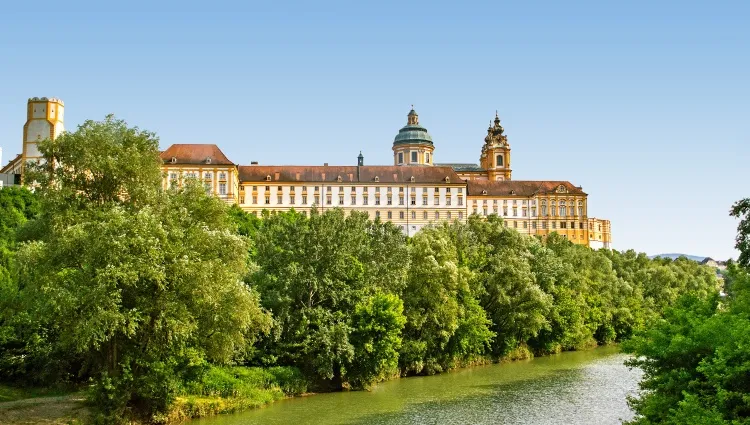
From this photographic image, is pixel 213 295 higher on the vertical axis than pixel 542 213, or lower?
lower

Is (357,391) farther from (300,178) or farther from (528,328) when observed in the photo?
(300,178)

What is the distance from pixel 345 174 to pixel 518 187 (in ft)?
99.7

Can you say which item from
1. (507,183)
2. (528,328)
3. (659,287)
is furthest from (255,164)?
Result: (528,328)

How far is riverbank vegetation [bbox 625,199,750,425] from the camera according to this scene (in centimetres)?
1727


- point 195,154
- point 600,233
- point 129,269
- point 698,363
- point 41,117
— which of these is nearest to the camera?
point 698,363

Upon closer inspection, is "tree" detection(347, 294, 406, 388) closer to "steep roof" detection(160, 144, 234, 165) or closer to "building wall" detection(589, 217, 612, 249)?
Result: "steep roof" detection(160, 144, 234, 165)

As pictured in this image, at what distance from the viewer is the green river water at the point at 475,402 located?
2934cm

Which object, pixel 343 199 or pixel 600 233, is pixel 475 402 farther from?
pixel 600 233

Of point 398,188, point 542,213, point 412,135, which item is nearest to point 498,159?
point 412,135

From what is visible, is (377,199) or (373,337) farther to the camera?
(377,199)

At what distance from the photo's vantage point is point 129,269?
78.0 feet

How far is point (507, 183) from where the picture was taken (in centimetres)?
12525

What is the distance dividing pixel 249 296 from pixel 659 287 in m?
54.2

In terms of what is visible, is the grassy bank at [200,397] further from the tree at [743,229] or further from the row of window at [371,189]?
the row of window at [371,189]
